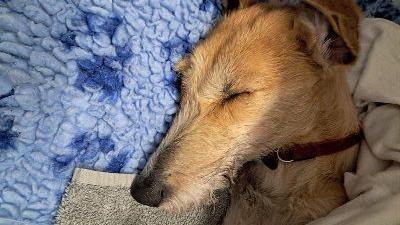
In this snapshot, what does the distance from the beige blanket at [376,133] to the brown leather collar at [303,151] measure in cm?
13

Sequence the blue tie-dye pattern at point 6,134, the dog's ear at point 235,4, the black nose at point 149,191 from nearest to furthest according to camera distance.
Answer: the blue tie-dye pattern at point 6,134 < the black nose at point 149,191 < the dog's ear at point 235,4

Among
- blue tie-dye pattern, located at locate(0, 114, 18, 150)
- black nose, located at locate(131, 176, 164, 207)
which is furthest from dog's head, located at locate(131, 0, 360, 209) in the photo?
blue tie-dye pattern, located at locate(0, 114, 18, 150)

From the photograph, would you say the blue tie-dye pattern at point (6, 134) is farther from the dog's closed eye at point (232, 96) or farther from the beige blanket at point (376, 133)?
the beige blanket at point (376, 133)

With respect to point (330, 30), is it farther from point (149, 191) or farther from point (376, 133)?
point (149, 191)

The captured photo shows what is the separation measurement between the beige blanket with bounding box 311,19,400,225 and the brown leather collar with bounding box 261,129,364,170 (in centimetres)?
13

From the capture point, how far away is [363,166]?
1922mm

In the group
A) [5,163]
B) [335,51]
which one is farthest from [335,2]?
[5,163]

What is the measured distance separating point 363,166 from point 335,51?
50 cm

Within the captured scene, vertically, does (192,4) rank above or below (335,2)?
below

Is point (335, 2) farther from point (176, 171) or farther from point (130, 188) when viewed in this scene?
point (130, 188)

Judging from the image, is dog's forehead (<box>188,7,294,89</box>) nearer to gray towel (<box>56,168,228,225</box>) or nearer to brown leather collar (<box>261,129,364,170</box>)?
brown leather collar (<box>261,129,364,170</box>)

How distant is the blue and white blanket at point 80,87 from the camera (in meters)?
1.67

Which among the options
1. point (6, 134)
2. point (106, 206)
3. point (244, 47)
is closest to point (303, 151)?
point (244, 47)

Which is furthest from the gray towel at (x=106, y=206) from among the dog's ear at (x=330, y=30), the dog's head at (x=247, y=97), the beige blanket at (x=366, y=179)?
the dog's ear at (x=330, y=30)
